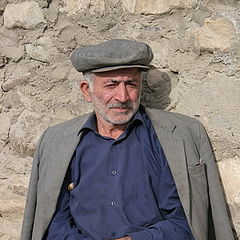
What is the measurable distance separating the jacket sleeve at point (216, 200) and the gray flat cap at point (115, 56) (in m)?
0.43

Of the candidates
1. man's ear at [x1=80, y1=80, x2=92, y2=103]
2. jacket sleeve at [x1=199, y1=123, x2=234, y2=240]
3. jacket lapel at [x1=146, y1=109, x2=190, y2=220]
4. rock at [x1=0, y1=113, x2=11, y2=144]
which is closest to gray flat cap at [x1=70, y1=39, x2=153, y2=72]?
man's ear at [x1=80, y1=80, x2=92, y2=103]

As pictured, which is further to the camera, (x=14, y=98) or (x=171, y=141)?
(x=14, y=98)

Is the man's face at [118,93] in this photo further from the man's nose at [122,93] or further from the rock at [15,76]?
the rock at [15,76]

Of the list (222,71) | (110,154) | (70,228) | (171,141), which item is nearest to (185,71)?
(222,71)

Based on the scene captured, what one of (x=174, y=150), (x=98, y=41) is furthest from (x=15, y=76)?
(x=174, y=150)

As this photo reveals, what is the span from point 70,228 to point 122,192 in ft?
0.86

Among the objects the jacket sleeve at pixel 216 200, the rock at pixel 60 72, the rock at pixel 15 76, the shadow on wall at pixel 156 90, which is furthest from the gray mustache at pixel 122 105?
the rock at pixel 15 76

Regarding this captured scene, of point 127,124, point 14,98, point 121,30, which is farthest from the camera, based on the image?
point 14,98

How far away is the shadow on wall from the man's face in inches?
6.7

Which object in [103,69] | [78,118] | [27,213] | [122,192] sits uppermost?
[103,69]

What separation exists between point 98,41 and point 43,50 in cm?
28

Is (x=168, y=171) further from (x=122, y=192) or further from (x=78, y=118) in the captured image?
(x=78, y=118)

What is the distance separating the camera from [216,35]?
2031mm

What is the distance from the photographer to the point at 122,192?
1.92m
